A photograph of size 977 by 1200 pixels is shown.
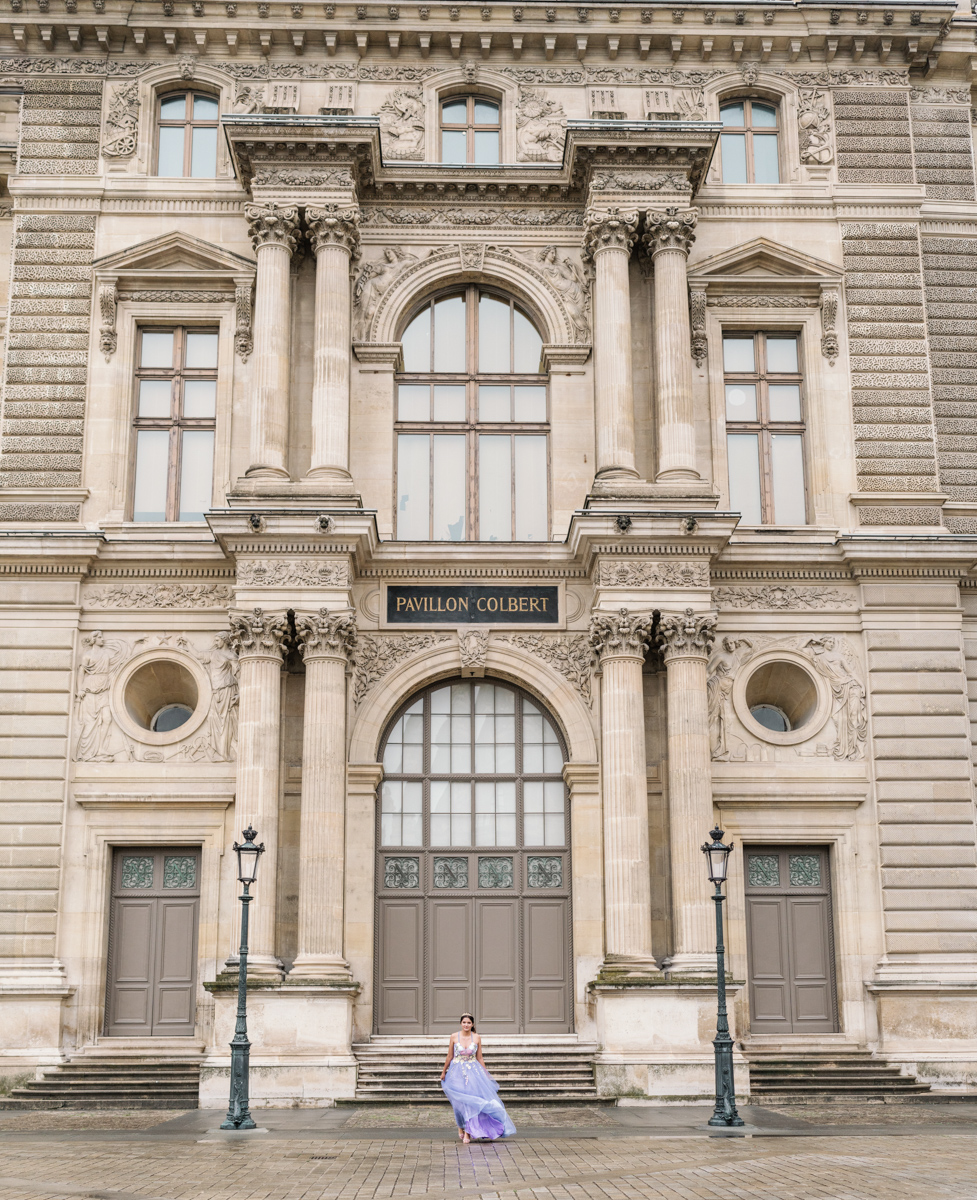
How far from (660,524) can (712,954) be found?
7440 mm

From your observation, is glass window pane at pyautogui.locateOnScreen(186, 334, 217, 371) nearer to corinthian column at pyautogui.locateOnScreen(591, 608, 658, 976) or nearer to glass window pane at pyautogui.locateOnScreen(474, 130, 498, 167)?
glass window pane at pyautogui.locateOnScreen(474, 130, 498, 167)

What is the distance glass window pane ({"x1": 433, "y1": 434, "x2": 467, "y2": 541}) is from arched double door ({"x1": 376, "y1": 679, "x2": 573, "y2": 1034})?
2961mm

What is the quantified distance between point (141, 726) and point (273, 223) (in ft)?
31.9

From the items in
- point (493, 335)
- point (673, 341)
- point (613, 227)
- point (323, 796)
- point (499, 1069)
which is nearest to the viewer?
point (499, 1069)

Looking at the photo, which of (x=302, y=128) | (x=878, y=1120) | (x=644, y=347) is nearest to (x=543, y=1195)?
(x=878, y=1120)

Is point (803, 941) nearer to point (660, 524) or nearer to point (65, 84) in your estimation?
point (660, 524)

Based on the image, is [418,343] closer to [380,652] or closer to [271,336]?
[271,336]

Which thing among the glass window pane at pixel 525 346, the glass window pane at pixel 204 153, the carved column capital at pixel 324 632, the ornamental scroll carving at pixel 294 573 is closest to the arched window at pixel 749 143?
the glass window pane at pixel 525 346

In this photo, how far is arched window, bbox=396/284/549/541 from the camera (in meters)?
27.3

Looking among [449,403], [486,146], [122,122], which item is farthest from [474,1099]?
[122,122]

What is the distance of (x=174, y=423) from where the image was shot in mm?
27391

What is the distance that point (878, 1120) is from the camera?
21031mm

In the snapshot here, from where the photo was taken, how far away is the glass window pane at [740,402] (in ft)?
91.4

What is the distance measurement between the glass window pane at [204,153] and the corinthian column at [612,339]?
767 cm
